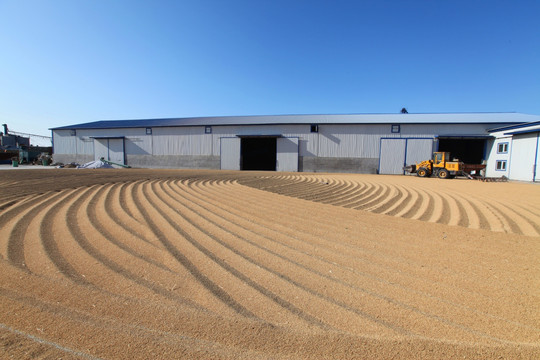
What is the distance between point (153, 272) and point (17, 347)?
111cm

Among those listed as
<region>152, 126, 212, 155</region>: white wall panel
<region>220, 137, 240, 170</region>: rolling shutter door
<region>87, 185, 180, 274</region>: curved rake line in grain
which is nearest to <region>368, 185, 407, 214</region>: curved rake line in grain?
<region>87, 185, 180, 274</region>: curved rake line in grain

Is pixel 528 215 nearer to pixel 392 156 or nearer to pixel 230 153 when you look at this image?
pixel 392 156

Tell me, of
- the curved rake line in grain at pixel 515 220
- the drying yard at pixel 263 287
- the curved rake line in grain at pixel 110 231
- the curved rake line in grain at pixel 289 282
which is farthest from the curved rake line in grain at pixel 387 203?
the curved rake line in grain at pixel 110 231

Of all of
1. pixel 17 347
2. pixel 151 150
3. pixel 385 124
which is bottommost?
pixel 17 347

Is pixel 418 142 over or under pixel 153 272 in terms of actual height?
over

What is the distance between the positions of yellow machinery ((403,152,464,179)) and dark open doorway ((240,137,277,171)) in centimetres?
1453

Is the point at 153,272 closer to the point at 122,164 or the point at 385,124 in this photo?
the point at 385,124

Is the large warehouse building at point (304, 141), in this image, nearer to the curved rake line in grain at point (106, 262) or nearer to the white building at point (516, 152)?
the white building at point (516, 152)

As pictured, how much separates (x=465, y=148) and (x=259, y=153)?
21.0 metres

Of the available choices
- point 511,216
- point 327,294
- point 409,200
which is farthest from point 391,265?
point 409,200

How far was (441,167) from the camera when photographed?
16.1m

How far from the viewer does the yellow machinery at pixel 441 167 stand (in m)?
15.6

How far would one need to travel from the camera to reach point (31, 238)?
350cm

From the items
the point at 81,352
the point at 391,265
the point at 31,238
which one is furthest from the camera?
the point at 31,238
